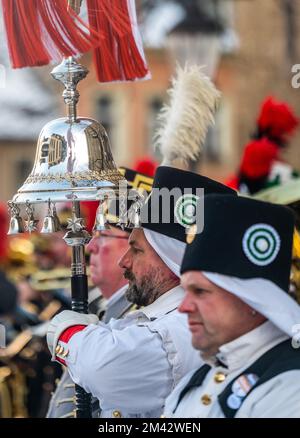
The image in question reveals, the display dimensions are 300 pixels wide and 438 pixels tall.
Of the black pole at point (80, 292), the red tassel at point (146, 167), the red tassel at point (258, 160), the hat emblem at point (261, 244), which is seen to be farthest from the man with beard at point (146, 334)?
the red tassel at point (258, 160)

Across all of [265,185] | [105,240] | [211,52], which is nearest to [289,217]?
[105,240]

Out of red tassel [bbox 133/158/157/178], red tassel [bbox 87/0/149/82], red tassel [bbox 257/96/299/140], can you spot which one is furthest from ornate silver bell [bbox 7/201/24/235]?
red tassel [bbox 257/96/299/140]

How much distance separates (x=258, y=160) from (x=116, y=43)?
3.04 m

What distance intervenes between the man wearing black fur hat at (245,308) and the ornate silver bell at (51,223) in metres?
0.96

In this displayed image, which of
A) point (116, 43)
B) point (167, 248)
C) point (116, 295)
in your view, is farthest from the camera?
point (116, 295)

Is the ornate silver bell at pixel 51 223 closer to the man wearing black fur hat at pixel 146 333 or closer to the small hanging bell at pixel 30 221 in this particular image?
the small hanging bell at pixel 30 221

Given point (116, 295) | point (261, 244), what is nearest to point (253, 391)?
point (261, 244)

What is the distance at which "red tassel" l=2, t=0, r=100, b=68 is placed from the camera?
5.29 metres

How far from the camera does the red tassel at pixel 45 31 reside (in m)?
5.29

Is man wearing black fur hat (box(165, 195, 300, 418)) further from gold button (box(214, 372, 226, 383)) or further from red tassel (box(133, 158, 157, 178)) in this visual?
red tassel (box(133, 158, 157, 178))

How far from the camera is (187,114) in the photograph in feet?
20.9

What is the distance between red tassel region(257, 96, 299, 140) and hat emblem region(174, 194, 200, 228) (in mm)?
3310

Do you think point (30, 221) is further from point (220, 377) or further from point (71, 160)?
point (220, 377)
